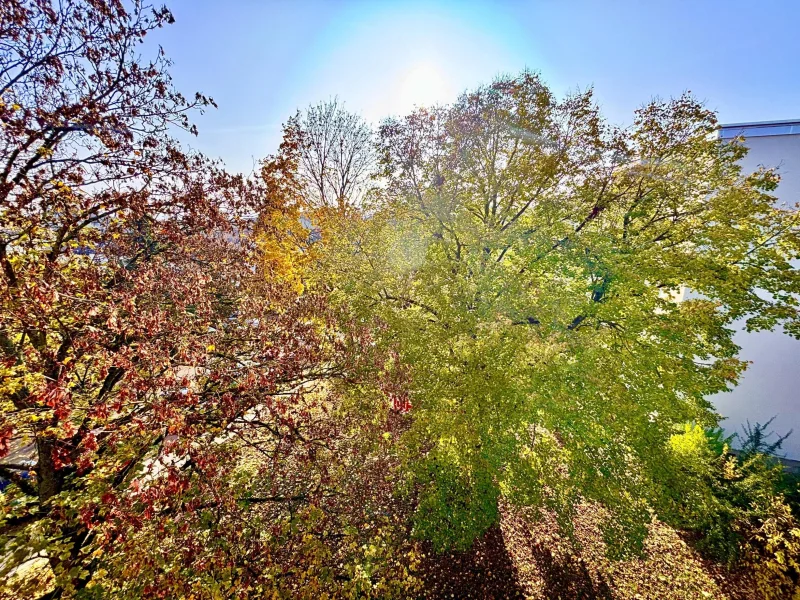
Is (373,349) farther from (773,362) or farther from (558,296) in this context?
(773,362)

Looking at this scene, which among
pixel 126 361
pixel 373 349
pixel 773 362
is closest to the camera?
pixel 126 361

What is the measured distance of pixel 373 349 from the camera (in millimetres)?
7227

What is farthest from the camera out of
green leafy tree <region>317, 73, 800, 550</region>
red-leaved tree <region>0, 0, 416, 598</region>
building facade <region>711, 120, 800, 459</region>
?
building facade <region>711, 120, 800, 459</region>

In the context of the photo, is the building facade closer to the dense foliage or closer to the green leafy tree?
the dense foliage

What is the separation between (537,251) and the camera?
860cm

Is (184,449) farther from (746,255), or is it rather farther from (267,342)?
(746,255)

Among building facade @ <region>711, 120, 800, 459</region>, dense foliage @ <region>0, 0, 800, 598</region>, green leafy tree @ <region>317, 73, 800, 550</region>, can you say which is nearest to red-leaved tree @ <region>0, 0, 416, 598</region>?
dense foliage @ <region>0, 0, 800, 598</region>

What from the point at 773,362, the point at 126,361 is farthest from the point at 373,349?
the point at 773,362

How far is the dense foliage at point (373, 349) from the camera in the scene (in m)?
4.43

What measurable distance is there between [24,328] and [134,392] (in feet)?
4.49

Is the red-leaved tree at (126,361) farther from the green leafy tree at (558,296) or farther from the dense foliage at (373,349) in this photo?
the green leafy tree at (558,296)

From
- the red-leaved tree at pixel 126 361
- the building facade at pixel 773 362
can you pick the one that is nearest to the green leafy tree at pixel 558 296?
the red-leaved tree at pixel 126 361

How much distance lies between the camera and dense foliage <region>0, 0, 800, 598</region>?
174 inches

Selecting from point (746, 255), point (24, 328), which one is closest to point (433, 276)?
point (24, 328)
